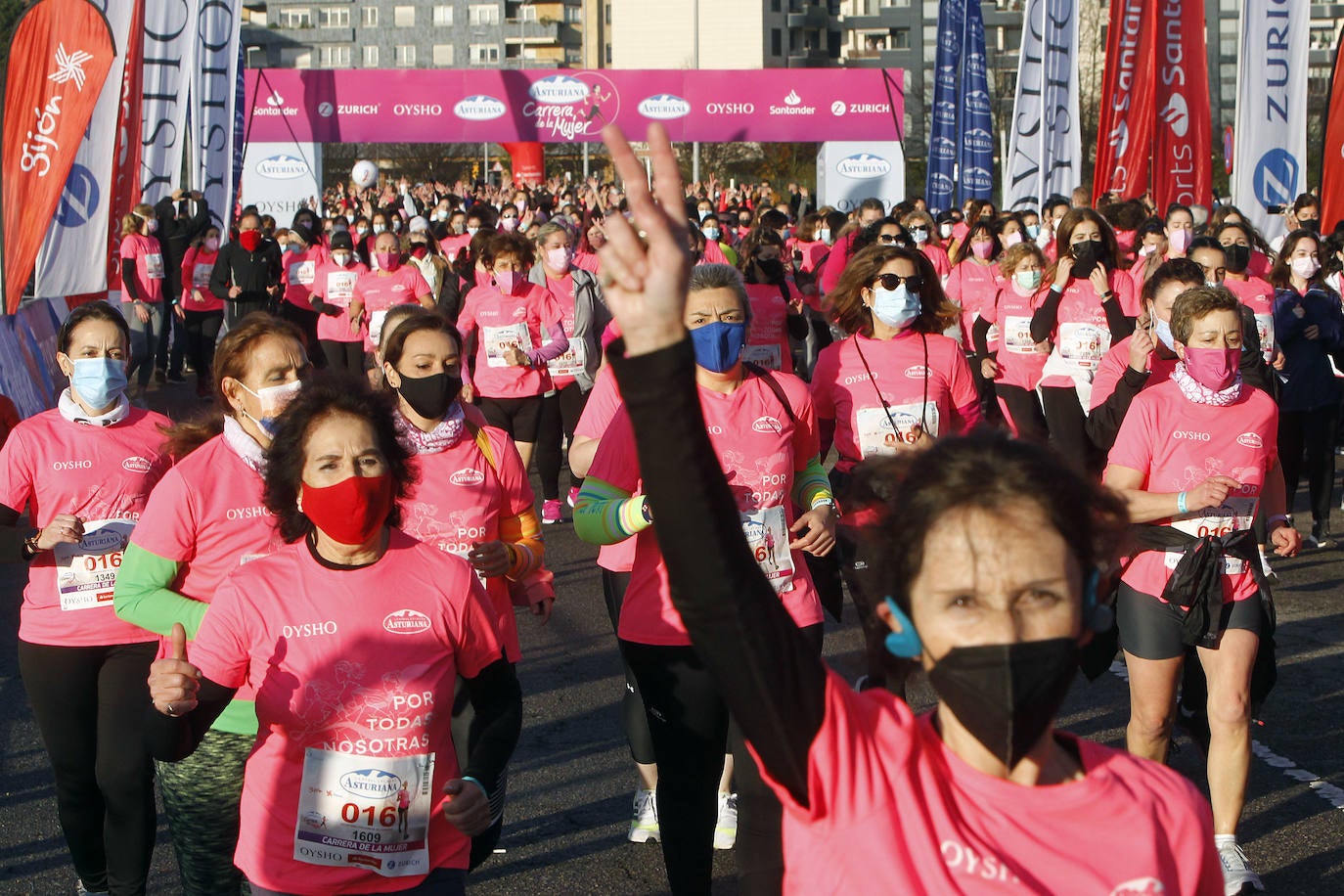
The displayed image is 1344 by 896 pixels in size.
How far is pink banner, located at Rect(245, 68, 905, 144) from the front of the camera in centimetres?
3356

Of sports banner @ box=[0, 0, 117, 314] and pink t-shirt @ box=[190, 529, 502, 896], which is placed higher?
sports banner @ box=[0, 0, 117, 314]

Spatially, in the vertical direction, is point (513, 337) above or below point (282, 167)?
below

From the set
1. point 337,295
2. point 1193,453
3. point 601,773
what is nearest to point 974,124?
point 337,295

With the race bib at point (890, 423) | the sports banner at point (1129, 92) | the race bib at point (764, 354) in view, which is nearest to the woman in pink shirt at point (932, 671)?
the race bib at point (890, 423)

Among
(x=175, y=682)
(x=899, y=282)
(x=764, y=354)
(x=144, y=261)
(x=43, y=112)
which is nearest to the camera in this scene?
(x=175, y=682)

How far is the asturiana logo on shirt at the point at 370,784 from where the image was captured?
10.2ft

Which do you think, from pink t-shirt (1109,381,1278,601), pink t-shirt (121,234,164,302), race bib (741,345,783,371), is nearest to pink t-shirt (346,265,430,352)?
race bib (741,345,783,371)

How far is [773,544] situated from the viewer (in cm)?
450

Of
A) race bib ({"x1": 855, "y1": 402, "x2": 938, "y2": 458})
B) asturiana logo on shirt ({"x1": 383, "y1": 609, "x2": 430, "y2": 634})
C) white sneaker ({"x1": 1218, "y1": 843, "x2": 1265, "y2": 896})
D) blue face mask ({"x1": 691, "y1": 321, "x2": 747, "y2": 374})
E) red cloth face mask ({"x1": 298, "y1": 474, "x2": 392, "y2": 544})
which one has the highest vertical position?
blue face mask ({"x1": 691, "y1": 321, "x2": 747, "y2": 374})

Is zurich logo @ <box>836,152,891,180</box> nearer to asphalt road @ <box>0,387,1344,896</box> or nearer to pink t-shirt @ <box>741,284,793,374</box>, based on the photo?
pink t-shirt @ <box>741,284,793,374</box>

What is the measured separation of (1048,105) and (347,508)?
15.8m

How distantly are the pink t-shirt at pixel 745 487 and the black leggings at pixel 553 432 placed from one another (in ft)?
18.4

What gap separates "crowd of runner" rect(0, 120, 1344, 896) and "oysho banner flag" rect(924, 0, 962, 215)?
54.8 ft

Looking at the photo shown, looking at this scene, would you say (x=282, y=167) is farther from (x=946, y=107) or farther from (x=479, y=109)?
(x=946, y=107)
